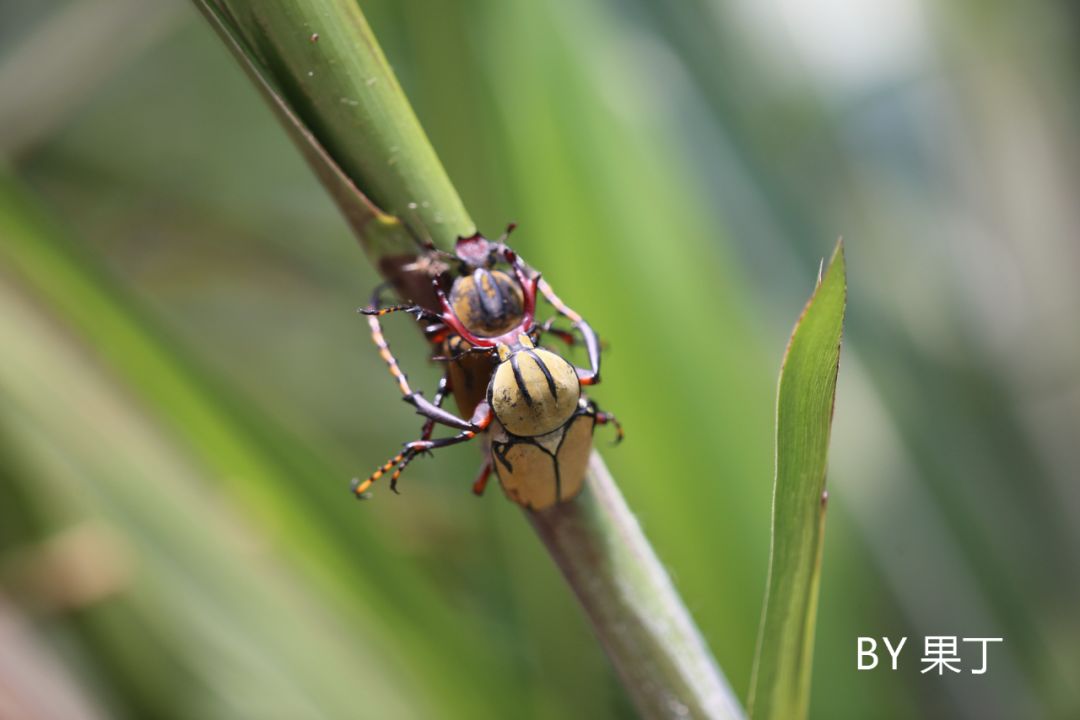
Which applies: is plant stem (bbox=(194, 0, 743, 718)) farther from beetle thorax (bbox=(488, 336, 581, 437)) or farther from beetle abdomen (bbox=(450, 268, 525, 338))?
A: beetle abdomen (bbox=(450, 268, 525, 338))

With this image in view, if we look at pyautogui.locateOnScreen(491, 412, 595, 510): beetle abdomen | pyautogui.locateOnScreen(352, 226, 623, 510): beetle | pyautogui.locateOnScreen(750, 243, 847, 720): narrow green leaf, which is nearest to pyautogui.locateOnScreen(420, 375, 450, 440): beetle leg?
pyautogui.locateOnScreen(352, 226, 623, 510): beetle

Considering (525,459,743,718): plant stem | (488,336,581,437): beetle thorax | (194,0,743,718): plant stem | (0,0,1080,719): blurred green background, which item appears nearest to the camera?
(194,0,743,718): plant stem

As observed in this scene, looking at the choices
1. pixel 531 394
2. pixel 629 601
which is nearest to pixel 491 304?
pixel 531 394

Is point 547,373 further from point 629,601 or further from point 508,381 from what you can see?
point 629,601

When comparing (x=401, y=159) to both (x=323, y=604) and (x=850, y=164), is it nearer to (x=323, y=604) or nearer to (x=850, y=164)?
(x=323, y=604)

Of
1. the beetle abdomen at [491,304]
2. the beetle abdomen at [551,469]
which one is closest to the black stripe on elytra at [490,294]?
the beetle abdomen at [491,304]

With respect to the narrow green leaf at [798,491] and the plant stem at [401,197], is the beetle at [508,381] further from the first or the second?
the narrow green leaf at [798,491]

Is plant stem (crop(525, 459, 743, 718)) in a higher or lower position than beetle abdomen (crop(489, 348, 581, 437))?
lower
